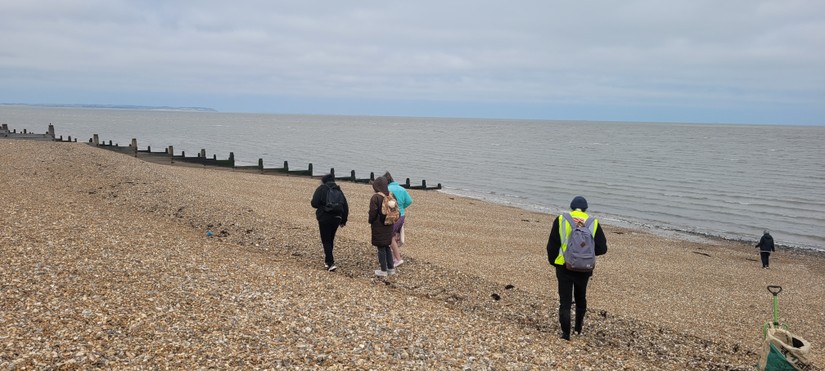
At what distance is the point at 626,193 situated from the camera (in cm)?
3616

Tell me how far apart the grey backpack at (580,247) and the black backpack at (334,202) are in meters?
4.17

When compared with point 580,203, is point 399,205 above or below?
below

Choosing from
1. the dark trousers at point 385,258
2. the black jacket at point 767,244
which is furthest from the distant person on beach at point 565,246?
→ the black jacket at point 767,244

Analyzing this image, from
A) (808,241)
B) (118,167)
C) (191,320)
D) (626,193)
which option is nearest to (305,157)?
(626,193)

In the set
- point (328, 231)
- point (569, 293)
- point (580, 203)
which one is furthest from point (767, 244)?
point (328, 231)

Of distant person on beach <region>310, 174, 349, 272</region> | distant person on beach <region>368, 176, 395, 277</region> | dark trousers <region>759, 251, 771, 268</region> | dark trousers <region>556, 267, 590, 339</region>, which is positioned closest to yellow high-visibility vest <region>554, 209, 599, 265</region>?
dark trousers <region>556, 267, 590, 339</region>

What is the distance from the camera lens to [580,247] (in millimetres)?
7105

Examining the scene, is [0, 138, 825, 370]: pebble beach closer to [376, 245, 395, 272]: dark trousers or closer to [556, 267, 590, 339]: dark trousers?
[556, 267, 590, 339]: dark trousers

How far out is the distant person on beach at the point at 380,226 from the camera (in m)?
9.64

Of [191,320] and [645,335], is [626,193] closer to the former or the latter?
[645,335]

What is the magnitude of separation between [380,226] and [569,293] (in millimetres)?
3471

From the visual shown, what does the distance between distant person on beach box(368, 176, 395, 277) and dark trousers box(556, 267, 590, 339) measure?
328 cm

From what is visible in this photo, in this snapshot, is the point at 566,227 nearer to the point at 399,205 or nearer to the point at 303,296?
the point at 303,296

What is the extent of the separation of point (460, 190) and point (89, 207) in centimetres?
2513
